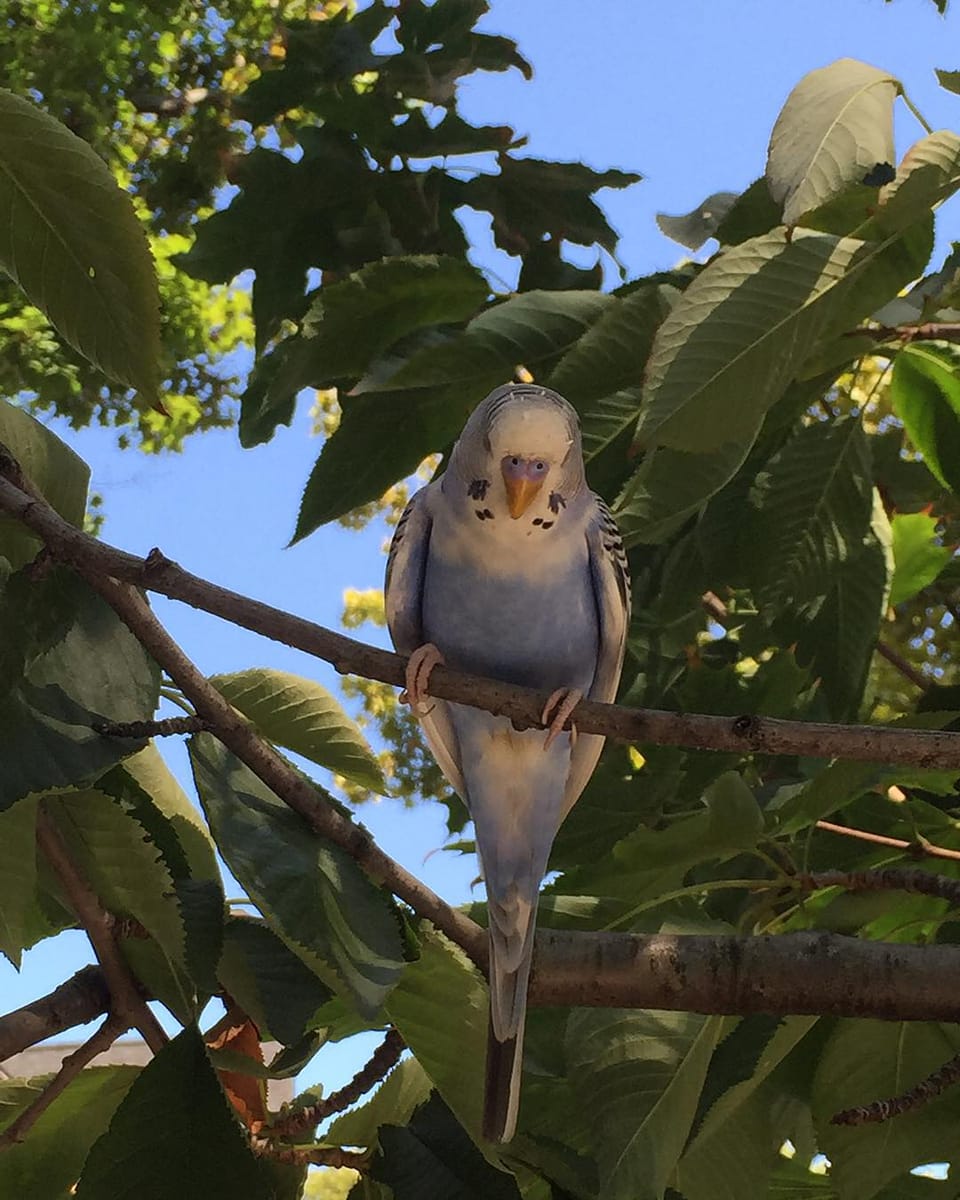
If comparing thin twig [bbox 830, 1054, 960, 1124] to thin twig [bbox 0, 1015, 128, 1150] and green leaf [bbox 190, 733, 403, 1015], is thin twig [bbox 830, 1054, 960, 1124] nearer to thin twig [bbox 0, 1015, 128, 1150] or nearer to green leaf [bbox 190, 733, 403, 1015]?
green leaf [bbox 190, 733, 403, 1015]

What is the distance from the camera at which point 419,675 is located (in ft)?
2.34

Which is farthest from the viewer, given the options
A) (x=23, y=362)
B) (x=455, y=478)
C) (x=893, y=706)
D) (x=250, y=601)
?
(x=23, y=362)

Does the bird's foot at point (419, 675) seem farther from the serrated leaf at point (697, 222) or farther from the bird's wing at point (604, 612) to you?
the serrated leaf at point (697, 222)

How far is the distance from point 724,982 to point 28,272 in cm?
57

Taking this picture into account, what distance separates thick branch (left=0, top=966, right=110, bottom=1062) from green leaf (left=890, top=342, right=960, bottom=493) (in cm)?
71

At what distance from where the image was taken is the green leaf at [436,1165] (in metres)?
0.72

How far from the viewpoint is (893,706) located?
152 centimetres

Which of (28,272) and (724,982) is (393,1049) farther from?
(28,272)

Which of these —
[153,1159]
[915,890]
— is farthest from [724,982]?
[153,1159]

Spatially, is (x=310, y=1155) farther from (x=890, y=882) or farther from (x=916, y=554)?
(x=916, y=554)

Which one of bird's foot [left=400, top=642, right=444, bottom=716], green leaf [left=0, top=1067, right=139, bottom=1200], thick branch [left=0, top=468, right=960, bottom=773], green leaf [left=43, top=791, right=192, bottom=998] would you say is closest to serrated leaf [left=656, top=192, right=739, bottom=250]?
bird's foot [left=400, top=642, right=444, bottom=716]

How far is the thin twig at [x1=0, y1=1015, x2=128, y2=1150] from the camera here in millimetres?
763

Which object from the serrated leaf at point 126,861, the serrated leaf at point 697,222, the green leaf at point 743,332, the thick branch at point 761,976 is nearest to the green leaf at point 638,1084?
the thick branch at point 761,976

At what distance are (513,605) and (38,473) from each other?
31 cm
